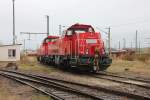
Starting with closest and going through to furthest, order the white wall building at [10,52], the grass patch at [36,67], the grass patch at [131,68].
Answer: the grass patch at [131,68] < the grass patch at [36,67] < the white wall building at [10,52]

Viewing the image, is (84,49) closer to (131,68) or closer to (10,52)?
(131,68)

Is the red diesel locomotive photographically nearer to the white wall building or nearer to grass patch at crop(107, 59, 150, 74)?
grass patch at crop(107, 59, 150, 74)

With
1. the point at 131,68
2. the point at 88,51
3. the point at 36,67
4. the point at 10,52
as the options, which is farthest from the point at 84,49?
the point at 10,52

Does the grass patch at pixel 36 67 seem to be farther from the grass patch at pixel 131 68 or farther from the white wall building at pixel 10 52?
the white wall building at pixel 10 52

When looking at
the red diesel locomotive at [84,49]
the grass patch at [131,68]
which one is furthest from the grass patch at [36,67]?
the grass patch at [131,68]

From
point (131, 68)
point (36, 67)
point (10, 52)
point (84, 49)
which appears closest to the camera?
point (84, 49)

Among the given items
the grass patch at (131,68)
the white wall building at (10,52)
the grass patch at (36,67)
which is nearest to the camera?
the grass patch at (131,68)

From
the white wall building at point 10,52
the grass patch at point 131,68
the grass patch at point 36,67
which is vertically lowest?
the grass patch at point 36,67

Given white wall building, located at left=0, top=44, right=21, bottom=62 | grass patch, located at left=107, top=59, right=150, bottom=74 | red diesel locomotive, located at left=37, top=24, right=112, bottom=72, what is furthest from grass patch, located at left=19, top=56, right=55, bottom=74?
white wall building, located at left=0, top=44, right=21, bottom=62

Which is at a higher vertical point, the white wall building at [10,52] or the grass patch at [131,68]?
the white wall building at [10,52]

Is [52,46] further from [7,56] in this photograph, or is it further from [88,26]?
[7,56]

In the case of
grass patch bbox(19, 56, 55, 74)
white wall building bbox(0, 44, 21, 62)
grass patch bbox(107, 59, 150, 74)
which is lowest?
grass patch bbox(19, 56, 55, 74)

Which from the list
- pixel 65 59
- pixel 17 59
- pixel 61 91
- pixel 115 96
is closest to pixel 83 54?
pixel 65 59

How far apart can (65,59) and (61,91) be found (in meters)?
10.9
